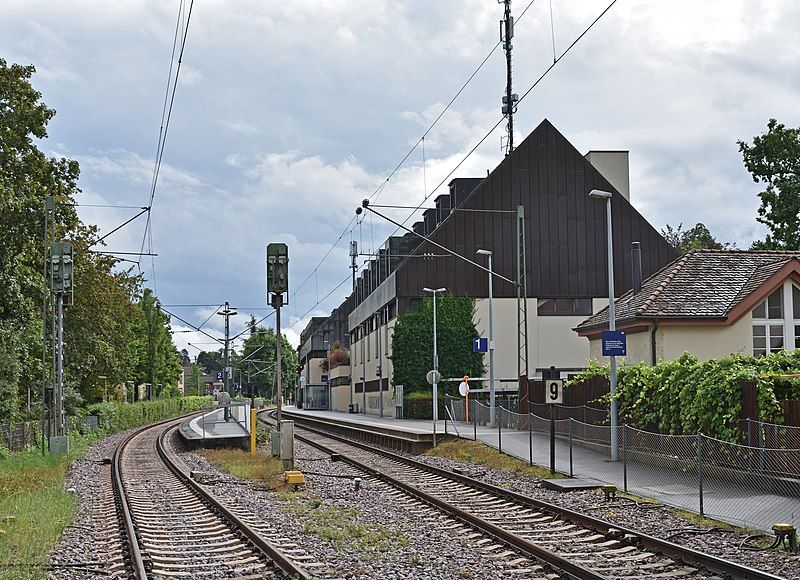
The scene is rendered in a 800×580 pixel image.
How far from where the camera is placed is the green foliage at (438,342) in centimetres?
5497

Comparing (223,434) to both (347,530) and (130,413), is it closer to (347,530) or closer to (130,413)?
(347,530)

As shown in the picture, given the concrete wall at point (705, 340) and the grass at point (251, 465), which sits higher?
the concrete wall at point (705, 340)

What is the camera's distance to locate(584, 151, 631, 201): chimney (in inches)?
2488

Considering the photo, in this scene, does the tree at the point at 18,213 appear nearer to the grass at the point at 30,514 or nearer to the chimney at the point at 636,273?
the grass at the point at 30,514

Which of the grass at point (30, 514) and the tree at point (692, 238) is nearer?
the grass at point (30, 514)

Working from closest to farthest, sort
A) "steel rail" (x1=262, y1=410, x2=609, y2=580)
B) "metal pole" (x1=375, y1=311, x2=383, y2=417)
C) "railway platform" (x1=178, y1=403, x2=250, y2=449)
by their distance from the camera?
"steel rail" (x1=262, y1=410, x2=609, y2=580)
"railway platform" (x1=178, y1=403, x2=250, y2=449)
"metal pole" (x1=375, y1=311, x2=383, y2=417)

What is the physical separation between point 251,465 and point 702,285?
49.8ft

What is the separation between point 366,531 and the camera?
1443 centimetres

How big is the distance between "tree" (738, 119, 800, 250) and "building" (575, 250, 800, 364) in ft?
61.1

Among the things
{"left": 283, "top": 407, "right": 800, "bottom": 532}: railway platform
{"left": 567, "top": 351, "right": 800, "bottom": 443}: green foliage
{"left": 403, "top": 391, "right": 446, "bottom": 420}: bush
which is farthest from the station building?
{"left": 567, "top": 351, "right": 800, "bottom": 443}: green foliage

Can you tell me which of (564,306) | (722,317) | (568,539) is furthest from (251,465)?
(564,306)

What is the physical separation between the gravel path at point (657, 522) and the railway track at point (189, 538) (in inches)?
197

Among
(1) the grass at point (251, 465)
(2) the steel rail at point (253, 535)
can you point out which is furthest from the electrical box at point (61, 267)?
(2) the steel rail at point (253, 535)

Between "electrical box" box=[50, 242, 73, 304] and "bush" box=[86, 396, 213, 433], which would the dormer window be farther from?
"bush" box=[86, 396, 213, 433]
